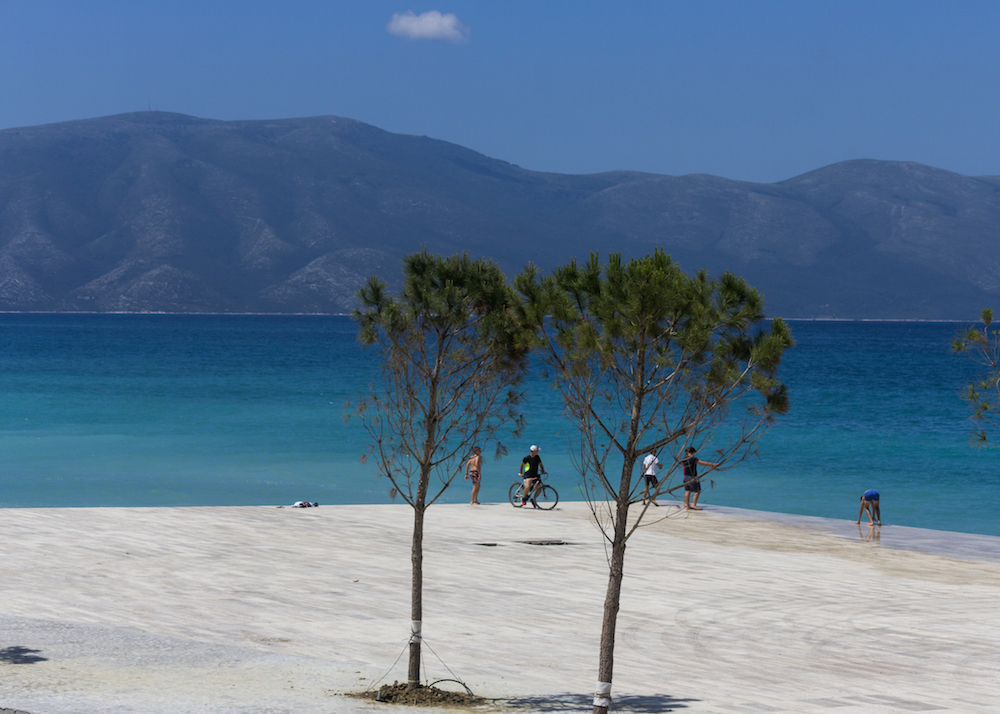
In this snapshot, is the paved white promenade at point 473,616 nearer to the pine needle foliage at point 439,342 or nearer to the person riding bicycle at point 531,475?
the pine needle foliage at point 439,342

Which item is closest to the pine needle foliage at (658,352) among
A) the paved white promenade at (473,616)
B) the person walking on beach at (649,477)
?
the person walking on beach at (649,477)

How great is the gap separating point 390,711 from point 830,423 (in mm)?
52493

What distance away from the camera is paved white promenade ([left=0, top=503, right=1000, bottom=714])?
33.2 feet

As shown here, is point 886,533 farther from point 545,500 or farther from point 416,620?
point 416,620

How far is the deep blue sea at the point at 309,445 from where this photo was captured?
31.6 metres

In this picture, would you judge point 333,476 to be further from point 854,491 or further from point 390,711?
point 390,711

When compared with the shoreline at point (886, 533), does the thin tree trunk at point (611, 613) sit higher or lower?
higher

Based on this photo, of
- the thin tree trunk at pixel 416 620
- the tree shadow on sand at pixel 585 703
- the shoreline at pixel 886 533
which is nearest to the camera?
the tree shadow on sand at pixel 585 703

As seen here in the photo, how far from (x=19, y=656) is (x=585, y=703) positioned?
18.0 ft

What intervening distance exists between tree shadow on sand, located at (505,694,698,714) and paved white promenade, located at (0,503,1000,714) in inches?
1.4

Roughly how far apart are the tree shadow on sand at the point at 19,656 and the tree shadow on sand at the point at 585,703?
459 centimetres

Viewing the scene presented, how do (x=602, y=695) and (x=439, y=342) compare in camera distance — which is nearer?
(x=602, y=695)

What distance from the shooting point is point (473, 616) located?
13.9 meters

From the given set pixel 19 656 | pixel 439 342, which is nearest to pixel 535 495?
pixel 439 342
